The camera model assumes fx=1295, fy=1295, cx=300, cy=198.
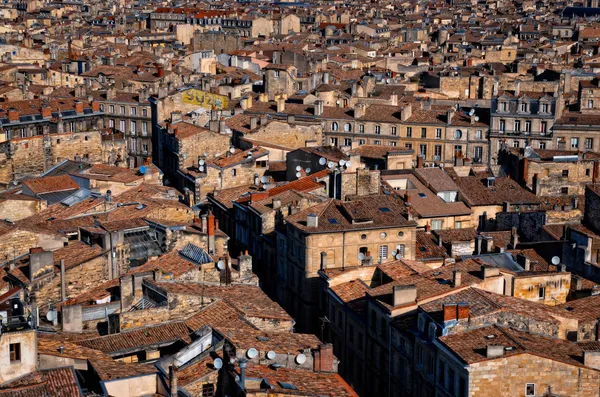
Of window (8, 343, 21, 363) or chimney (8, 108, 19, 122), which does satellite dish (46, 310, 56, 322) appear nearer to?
window (8, 343, 21, 363)

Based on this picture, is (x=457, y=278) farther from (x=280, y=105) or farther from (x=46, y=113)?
(x=280, y=105)

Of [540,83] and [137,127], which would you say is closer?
[137,127]

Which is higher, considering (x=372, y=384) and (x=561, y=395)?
(x=561, y=395)

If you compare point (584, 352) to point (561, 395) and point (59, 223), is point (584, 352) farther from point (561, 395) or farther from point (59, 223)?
point (59, 223)

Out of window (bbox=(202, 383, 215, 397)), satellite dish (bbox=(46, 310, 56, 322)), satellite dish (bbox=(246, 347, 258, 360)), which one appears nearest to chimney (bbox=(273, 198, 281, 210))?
satellite dish (bbox=(46, 310, 56, 322))

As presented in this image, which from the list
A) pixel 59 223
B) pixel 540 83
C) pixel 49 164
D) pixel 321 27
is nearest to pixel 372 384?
pixel 59 223

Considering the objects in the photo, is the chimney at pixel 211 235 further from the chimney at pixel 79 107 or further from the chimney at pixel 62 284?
the chimney at pixel 79 107
